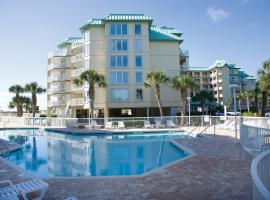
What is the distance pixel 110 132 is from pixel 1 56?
17.1 metres

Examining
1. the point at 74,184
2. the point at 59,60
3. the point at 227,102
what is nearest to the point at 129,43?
the point at 59,60

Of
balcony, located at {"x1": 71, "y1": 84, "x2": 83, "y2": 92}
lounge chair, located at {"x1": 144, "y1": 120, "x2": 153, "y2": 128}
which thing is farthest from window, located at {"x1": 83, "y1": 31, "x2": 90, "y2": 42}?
lounge chair, located at {"x1": 144, "y1": 120, "x2": 153, "y2": 128}

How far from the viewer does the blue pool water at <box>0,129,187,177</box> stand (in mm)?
12180

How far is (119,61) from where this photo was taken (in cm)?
3825

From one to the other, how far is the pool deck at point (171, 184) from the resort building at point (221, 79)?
2731 inches

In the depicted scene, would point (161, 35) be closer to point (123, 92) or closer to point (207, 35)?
point (123, 92)

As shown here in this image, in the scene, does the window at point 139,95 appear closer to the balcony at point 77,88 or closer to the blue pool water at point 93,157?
the balcony at point 77,88

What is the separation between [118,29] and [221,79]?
5147 centimetres

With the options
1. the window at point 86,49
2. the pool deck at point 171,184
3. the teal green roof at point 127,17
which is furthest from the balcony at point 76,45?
the pool deck at point 171,184

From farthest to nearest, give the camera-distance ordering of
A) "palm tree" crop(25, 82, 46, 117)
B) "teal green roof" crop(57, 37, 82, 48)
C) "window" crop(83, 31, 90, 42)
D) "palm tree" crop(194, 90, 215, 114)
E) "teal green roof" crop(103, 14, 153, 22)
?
"palm tree" crop(194, 90, 215, 114), "teal green roof" crop(57, 37, 82, 48), "palm tree" crop(25, 82, 46, 117), "window" crop(83, 31, 90, 42), "teal green roof" crop(103, 14, 153, 22)

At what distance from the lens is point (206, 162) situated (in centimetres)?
1096

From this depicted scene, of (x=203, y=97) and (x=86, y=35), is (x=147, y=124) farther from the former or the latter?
(x=203, y=97)

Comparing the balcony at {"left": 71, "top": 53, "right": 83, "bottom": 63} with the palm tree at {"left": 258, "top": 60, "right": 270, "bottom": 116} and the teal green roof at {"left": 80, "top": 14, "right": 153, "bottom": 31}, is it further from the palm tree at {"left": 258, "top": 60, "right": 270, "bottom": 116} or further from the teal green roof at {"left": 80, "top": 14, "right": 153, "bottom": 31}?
the palm tree at {"left": 258, "top": 60, "right": 270, "bottom": 116}

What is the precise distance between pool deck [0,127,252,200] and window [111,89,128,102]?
27.2 metres
